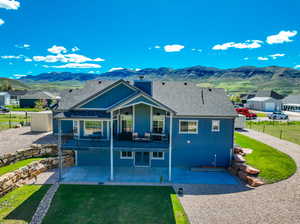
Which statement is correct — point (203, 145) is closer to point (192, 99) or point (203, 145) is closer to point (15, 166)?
point (192, 99)

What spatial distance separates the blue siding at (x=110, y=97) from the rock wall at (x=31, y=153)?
16.9ft

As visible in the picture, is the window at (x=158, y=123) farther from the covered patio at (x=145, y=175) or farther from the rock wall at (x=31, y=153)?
the rock wall at (x=31, y=153)

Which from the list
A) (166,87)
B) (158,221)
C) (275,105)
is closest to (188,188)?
(158,221)

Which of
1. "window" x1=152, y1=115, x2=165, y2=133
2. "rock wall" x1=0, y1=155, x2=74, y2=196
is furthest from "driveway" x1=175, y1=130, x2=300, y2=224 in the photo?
"rock wall" x1=0, y1=155, x2=74, y2=196

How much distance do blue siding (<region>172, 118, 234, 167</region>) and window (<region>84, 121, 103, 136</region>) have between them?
6715 mm

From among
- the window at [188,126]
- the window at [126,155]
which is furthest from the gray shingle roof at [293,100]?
the window at [126,155]

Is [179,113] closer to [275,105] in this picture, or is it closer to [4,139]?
[4,139]

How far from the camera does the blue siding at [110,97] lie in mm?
16750

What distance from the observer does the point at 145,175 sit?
1556 centimetres

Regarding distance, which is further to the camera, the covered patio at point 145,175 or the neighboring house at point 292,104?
the neighboring house at point 292,104

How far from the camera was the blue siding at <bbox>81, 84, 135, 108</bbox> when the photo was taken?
55.0ft

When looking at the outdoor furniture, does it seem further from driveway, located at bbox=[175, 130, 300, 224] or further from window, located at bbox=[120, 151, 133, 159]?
driveway, located at bbox=[175, 130, 300, 224]

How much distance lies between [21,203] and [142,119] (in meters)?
10.1

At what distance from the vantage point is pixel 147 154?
17.2 metres
